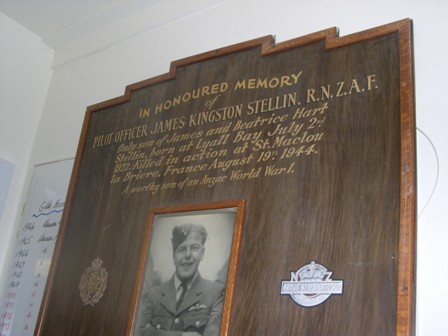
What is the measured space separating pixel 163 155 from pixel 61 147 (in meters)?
0.88

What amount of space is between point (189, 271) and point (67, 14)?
1.83 meters

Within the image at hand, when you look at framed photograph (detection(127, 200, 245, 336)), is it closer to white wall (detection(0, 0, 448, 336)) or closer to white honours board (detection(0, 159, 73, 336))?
white wall (detection(0, 0, 448, 336))

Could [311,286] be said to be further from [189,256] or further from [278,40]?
[278,40]

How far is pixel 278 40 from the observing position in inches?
80.2

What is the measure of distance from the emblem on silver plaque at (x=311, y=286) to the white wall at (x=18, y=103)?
173cm

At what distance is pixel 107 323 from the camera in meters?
1.90

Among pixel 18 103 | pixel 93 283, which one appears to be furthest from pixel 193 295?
pixel 18 103

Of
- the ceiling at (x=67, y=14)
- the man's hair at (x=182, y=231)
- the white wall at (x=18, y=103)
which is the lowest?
the man's hair at (x=182, y=231)

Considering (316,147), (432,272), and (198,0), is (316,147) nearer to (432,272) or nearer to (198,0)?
(432,272)

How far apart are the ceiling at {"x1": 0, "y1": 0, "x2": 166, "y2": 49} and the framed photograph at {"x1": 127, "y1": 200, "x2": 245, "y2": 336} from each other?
1.34m

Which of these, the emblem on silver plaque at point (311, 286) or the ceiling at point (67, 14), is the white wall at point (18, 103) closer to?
the ceiling at point (67, 14)

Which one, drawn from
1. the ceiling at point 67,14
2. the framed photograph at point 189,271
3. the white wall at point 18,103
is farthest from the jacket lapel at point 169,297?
the ceiling at point 67,14

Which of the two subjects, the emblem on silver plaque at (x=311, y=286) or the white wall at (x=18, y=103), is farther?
the white wall at (x=18, y=103)

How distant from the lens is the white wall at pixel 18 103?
9.03ft
